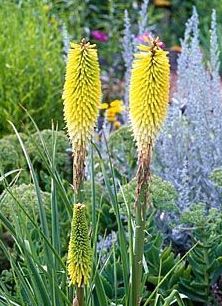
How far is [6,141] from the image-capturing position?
368 cm

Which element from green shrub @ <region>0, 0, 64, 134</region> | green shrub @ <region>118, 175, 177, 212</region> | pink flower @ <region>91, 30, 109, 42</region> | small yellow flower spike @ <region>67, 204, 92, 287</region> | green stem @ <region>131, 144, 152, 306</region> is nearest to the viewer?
small yellow flower spike @ <region>67, 204, 92, 287</region>

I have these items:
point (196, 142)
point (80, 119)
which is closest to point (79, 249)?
point (80, 119)

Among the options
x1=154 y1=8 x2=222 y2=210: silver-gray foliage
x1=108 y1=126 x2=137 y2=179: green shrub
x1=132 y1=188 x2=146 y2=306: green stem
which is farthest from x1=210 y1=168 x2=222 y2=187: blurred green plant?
x1=132 y1=188 x2=146 y2=306: green stem

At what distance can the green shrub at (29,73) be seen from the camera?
15.4 feet

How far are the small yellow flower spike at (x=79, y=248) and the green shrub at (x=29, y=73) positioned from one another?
8.90 ft

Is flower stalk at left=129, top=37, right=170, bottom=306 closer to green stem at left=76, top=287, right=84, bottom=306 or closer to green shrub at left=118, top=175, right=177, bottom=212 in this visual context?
green stem at left=76, top=287, right=84, bottom=306

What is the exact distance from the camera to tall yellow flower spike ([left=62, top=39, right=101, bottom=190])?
1.82 m

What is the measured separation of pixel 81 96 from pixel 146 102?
6.3 inches

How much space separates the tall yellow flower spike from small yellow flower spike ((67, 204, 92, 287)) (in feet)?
0.59

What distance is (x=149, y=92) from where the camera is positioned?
1.77 meters

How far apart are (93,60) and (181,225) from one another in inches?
62.3

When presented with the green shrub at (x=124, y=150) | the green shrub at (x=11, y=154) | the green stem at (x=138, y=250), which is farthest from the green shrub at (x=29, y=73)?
the green stem at (x=138, y=250)

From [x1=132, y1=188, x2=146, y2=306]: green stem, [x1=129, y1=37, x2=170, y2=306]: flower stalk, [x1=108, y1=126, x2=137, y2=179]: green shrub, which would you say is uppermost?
[x1=129, y1=37, x2=170, y2=306]: flower stalk

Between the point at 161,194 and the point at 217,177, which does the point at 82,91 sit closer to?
the point at 161,194
